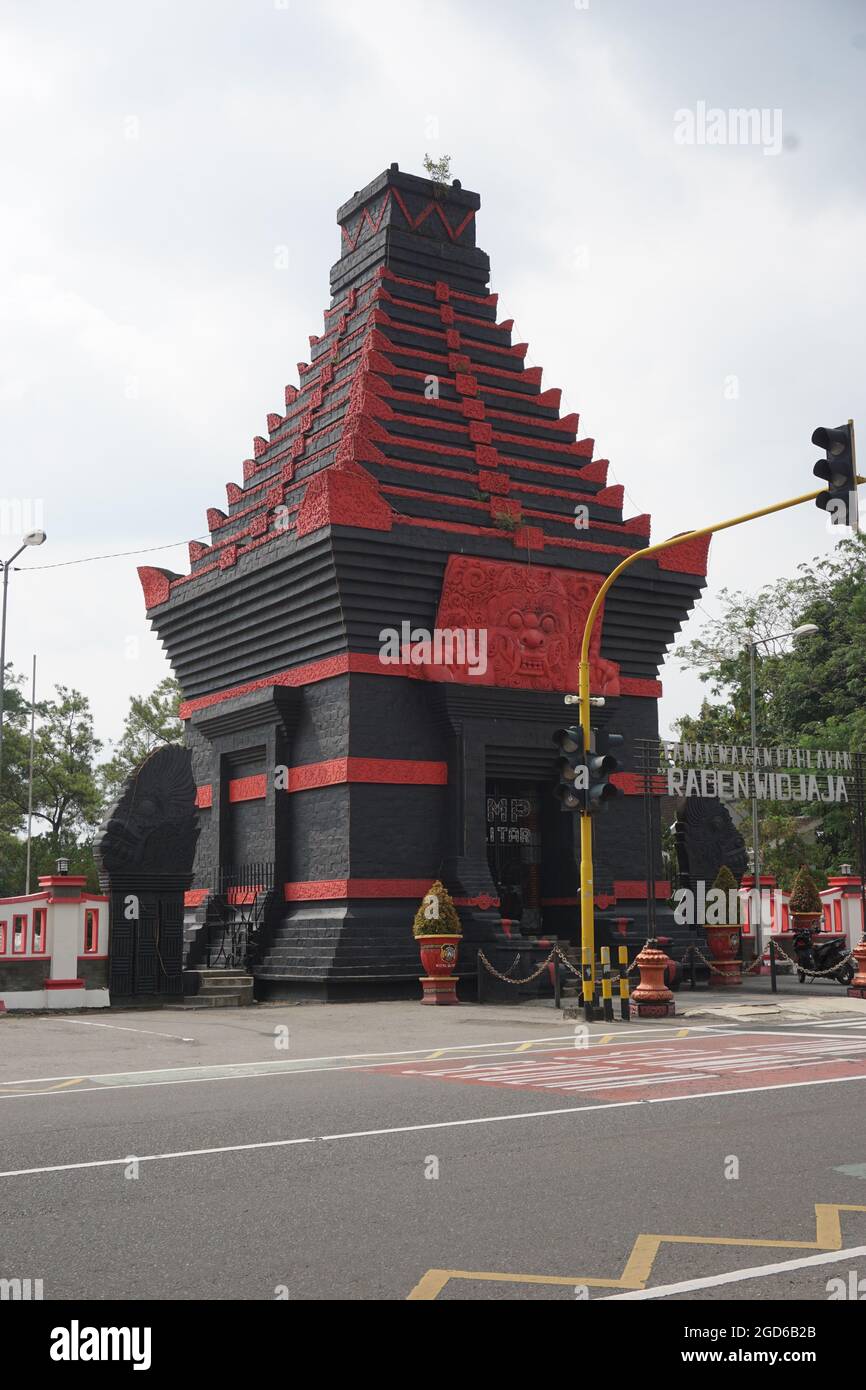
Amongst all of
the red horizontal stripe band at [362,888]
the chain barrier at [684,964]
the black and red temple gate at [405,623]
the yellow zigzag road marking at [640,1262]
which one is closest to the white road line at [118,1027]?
the black and red temple gate at [405,623]

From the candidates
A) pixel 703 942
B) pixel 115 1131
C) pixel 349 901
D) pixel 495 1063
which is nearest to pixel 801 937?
pixel 703 942

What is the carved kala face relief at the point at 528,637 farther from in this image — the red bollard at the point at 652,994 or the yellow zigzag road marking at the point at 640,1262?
the yellow zigzag road marking at the point at 640,1262

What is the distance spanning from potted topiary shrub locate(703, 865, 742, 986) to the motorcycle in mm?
1669

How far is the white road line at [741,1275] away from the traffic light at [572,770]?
45.8 ft

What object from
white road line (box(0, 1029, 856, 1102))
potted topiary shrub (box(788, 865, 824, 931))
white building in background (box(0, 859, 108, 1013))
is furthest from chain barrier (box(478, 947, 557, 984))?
potted topiary shrub (box(788, 865, 824, 931))

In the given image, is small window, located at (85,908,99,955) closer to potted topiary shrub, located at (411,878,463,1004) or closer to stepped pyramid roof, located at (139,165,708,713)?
potted topiary shrub, located at (411,878,463,1004)

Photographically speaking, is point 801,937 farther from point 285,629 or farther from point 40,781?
point 40,781

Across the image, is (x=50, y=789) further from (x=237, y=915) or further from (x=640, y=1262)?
(x=640, y=1262)

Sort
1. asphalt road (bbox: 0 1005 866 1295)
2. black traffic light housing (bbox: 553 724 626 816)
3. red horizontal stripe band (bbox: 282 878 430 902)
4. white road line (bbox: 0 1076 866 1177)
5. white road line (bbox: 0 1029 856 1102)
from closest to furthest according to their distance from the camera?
asphalt road (bbox: 0 1005 866 1295)
white road line (bbox: 0 1076 866 1177)
white road line (bbox: 0 1029 856 1102)
black traffic light housing (bbox: 553 724 626 816)
red horizontal stripe band (bbox: 282 878 430 902)

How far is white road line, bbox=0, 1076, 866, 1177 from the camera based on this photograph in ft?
29.9

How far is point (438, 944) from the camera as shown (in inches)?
1003

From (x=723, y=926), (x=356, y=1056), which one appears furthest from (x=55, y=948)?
(x=723, y=926)

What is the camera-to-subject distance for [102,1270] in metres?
6.33
